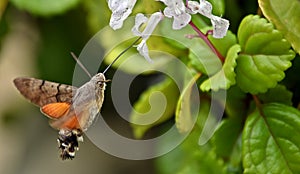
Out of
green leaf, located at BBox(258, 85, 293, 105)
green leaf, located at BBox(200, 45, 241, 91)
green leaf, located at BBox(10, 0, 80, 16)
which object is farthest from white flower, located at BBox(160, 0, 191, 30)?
green leaf, located at BBox(10, 0, 80, 16)

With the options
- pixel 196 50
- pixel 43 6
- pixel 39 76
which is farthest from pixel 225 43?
pixel 39 76

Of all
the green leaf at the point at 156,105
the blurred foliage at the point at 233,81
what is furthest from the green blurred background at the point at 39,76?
the green leaf at the point at 156,105

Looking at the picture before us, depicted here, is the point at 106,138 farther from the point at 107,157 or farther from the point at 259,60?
the point at 259,60

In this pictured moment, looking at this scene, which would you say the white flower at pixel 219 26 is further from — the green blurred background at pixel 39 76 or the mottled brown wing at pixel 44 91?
the green blurred background at pixel 39 76

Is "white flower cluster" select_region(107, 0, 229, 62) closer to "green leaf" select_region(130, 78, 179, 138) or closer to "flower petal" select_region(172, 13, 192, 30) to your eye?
"flower petal" select_region(172, 13, 192, 30)

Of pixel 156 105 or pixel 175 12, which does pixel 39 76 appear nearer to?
pixel 156 105

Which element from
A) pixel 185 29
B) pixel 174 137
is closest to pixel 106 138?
pixel 174 137
